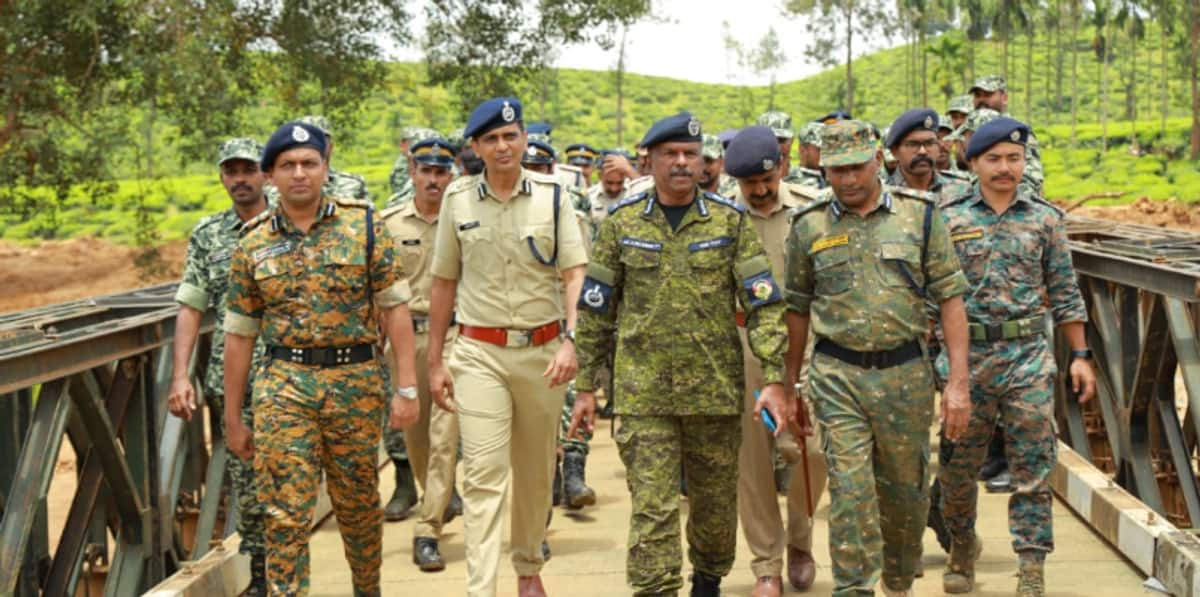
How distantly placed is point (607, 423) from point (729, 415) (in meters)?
6.27

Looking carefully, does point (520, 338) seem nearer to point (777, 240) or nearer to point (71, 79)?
point (777, 240)

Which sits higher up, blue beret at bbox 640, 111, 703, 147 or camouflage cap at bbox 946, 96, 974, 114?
camouflage cap at bbox 946, 96, 974, 114

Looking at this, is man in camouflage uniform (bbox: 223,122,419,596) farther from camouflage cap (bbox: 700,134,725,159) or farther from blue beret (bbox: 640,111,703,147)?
camouflage cap (bbox: 700,134,725,159)

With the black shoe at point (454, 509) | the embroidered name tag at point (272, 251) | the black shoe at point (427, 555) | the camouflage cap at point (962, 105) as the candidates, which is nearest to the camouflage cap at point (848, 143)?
the embroidered name tag at point (272, 251)

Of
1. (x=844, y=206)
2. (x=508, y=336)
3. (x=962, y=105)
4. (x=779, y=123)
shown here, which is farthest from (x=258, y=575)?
(x=962, y=105)

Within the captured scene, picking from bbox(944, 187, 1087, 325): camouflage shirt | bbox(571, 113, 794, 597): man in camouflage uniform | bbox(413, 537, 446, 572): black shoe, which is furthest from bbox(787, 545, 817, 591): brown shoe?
bbox(413, 537, 446, 572): black shoe

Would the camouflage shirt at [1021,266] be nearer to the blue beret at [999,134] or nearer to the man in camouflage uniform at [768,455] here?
the blue beret at [999,134]

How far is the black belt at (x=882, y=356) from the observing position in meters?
4.84

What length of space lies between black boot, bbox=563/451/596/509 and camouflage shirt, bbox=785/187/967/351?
302 centimetres

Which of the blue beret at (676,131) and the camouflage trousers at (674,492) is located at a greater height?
the blue beret at (676,131)

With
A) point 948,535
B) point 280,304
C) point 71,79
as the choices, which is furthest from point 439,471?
point 71,79

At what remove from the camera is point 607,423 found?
1126cm

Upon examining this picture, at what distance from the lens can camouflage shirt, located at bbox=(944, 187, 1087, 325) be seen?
5.39 meters

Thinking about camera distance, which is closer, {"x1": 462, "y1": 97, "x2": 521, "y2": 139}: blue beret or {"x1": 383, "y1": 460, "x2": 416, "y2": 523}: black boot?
{"x1": 462, "y1": 97, "x2": 521, "y2": 139}: blue beret
